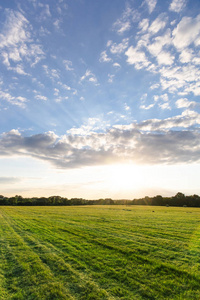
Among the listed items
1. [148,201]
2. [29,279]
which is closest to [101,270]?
[29,279]

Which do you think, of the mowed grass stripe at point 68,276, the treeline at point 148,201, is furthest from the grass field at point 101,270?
the treeline at point 148,201

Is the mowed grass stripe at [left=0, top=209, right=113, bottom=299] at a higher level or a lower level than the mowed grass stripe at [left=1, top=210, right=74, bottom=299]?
higher

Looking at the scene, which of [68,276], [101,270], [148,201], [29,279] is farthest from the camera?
[148,201]

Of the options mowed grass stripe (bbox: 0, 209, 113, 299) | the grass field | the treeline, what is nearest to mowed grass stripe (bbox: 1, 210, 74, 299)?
the grass field

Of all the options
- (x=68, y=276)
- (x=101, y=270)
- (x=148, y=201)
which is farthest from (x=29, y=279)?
(x=148, y=201)

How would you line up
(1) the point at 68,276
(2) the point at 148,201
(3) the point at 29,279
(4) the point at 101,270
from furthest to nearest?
(2) the point at 148,201 < (4) the point at 101,270 < (1) the point at 68,276 < (3) the point at 29,279

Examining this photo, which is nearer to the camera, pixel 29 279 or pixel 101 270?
pixel 29 279

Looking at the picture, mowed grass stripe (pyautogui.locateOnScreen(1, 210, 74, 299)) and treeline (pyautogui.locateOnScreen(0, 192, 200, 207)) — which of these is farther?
treeline (pyautogui.locateOnScreen(0, 192, 200, 207))

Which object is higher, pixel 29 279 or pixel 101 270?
pixel 101 270

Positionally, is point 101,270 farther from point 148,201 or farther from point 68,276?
point 148,201

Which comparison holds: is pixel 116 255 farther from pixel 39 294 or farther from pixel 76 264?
Result: pixel 39 294

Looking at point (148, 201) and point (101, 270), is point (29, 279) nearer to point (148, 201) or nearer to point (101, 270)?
point (101, 270)

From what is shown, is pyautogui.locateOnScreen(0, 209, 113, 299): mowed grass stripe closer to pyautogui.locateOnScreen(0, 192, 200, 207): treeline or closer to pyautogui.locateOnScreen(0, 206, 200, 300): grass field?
pyautogui.locateOnScreen(0, 206, 200, 300): grass field

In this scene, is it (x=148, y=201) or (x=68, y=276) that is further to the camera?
(x=148, y=201)
